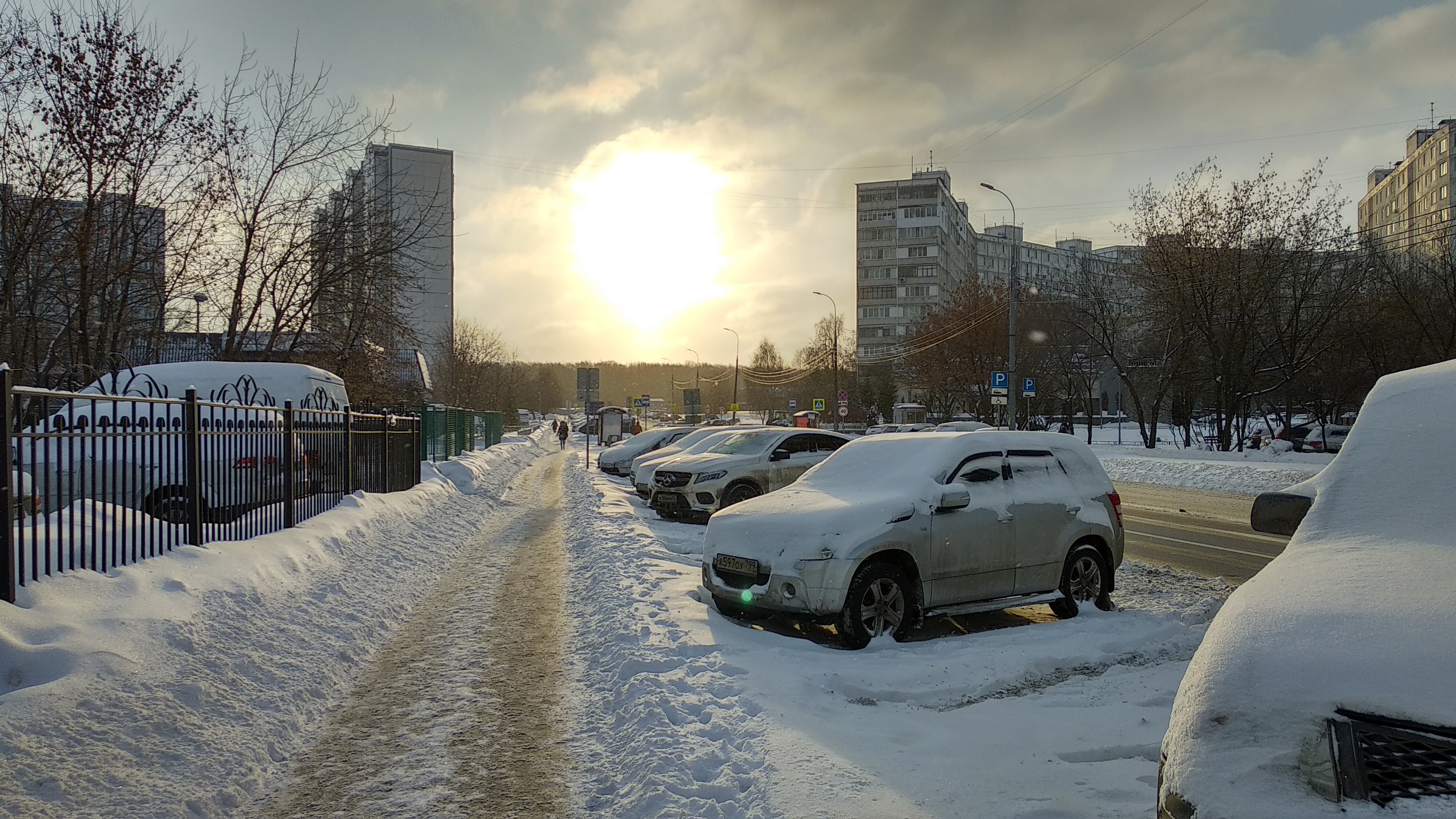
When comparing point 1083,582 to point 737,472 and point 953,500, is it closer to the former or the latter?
point 953,500

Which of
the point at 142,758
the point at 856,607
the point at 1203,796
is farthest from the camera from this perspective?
the point at 856,607

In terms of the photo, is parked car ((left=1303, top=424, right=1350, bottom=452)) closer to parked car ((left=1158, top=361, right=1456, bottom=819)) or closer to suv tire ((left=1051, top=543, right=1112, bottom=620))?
suv tire ((left=1051, top=543, right=1112, bottom=620))

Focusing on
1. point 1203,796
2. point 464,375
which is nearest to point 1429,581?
point 1203,796

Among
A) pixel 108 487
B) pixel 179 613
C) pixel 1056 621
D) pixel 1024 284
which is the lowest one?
pixel 1056 621

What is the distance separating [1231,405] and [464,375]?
43.7 meters

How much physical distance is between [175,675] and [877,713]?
3974 mm

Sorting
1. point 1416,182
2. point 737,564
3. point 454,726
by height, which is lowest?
point 454,726

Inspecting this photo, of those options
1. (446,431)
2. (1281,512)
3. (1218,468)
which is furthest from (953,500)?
(1218,468)

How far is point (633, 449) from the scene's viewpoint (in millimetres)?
27891

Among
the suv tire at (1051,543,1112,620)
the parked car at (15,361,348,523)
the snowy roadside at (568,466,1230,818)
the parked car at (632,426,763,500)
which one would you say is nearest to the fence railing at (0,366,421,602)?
the parked car at (15,361,348,523)

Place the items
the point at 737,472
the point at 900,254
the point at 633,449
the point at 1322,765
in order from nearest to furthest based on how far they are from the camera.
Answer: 1. the point at 1322,765
2. the point at 737,472
3. the point at 633,449
4. the point at 900,254

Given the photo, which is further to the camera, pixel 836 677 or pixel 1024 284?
pixel 1024 284

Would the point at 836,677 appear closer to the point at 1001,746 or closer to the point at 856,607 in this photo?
the point at 856,607

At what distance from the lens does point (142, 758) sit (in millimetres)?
3875
